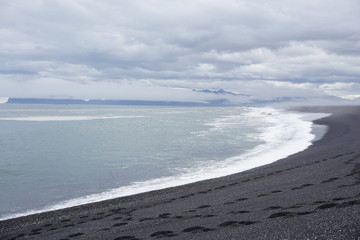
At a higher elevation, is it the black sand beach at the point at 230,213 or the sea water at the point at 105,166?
the black sand beach at the point at 230,213

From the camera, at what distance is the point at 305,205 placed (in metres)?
12.2

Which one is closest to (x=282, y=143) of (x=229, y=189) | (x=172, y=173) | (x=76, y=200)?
(x=172, y=173)

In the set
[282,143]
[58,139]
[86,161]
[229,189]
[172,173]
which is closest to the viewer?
[229,189]

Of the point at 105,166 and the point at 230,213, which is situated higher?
the point at 230,213

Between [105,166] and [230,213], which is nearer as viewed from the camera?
[230,213]

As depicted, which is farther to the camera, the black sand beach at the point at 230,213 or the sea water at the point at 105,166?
the sea water at the point at 105,166

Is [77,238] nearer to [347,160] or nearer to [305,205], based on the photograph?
[305,205]

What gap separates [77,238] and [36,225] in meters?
3.93

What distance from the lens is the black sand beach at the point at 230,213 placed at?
9.80 m

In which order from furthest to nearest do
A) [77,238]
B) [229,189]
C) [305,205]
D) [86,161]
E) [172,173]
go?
[86,161], [172,173], [229,189], [77,238], [305,205]

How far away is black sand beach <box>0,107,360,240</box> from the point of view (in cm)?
980

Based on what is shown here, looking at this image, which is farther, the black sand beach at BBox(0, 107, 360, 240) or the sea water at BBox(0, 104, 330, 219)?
the sea water at BBox(0, 104, 330, 219)

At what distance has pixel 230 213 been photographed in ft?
42.8

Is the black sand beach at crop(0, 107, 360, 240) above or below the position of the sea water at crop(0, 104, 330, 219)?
above
